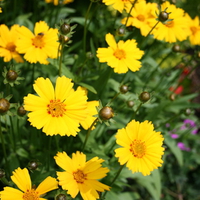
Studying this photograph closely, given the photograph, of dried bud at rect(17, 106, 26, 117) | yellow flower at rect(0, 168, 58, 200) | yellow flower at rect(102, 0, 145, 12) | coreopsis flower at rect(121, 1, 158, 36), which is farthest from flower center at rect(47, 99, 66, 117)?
coreopsis flower at rect(121, 1, 158, 36)

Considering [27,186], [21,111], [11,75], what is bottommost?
[27,186]

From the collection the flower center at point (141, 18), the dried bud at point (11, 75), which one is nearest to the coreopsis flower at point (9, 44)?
the dried bud at point (11, 75)

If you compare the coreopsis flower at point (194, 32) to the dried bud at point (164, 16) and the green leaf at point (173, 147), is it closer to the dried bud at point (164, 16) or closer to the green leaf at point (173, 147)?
the dried bud at point (164, 16)

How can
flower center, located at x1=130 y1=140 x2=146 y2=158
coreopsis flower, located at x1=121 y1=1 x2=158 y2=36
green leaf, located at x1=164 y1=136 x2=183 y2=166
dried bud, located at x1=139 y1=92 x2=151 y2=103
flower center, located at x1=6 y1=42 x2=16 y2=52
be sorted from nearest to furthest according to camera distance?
1. flower center, located at x1=130 y1=140 x2=146 y2=158
2. dried bud, located at x1=139 y1=92 x2=151 y2=103
3. flower center, located at x1=6 y1=42 x2=16 y2=52
4. coreopsis flower, located at x1=121 y1=1 x2=158 y2=36
5. green leaf, located at x1=164 y1=136 x2=183 y2=166

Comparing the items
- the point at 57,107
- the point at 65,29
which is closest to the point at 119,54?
the point at 65,29

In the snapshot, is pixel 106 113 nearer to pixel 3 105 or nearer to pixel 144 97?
pixel 144 97

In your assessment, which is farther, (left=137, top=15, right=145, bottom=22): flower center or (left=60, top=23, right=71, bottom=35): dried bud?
(left=137, top=15, right=145, bottom=22): flower center

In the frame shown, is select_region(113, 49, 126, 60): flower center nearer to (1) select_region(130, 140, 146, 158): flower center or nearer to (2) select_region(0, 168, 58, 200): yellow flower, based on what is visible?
(1) select_region(130, 140, 146, 158): flower center

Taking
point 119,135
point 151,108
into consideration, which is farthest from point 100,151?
point 151,108
